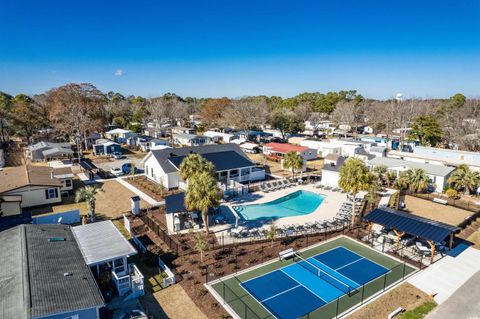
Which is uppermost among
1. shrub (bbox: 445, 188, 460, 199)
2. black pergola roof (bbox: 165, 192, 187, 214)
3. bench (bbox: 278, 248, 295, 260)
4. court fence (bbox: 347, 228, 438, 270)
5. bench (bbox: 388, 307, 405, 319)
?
black pergola roof (bbox: 165, 192, 187, 214)

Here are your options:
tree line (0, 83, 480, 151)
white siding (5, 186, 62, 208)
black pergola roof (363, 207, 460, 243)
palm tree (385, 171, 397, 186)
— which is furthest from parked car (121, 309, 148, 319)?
tree line (0, 83, 480, 151)

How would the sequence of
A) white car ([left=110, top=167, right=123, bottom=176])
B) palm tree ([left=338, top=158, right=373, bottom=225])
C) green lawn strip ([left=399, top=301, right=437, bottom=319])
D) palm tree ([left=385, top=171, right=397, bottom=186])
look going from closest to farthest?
1. green lawn strip ([left=399, top=301, right=437, bottom=319])
2. palm tree ([left=338, top=158, right=373, bottom=225])
3. palm tree ([left=385, top=171, right=397, bottom=186])
4. white car ([left=110, top=167, right=123, bottom=176])

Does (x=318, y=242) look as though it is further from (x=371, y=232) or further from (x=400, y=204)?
(x=400, y=204)

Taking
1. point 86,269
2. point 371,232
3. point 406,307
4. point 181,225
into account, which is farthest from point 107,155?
point 406,307

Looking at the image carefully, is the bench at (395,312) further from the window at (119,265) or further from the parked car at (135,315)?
the window at (119,265)

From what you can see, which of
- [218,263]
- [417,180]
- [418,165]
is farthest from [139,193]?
[418,165]

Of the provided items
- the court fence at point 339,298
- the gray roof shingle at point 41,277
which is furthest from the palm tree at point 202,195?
the gray roof shingle at point 41,277

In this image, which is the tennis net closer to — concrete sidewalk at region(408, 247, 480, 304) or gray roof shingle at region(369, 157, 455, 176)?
concrete sidewalk at region(408, 247, 480, 304)
